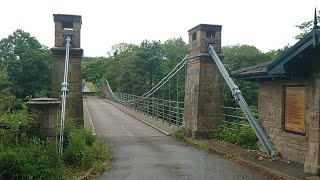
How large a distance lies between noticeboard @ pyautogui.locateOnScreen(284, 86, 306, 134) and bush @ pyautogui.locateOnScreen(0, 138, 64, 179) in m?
5.43

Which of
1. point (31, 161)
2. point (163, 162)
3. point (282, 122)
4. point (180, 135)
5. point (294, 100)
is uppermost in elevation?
point (294, 100)

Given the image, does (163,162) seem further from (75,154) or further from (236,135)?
(236,135)

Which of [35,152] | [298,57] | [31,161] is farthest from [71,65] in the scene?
[298,57]

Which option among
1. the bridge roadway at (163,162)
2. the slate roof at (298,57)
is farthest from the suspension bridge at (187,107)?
the slate roof at (298,57)

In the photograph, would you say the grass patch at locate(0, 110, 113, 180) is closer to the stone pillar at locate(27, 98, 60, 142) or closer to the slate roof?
the stone pillar at locate(27, 98, 60, 142)

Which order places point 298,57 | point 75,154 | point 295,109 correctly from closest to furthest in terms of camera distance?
point 298,57 → point 75,154 → point 295,109

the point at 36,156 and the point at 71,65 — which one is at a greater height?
the point at 71,65

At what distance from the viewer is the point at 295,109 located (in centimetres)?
881

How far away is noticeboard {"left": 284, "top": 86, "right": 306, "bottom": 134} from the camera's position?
8492mm

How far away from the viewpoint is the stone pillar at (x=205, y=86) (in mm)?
12336

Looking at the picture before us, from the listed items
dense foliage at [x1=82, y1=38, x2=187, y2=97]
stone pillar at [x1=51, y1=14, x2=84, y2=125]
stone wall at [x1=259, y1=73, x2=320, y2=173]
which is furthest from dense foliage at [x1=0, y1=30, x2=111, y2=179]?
dense foliage at [x1=82, y1=38, x2=187, y2=97]

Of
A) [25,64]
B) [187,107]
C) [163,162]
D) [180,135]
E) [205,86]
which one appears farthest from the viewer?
[25,64]

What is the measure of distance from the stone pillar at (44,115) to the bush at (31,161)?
0.30 metres

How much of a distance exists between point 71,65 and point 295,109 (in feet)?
21.9
